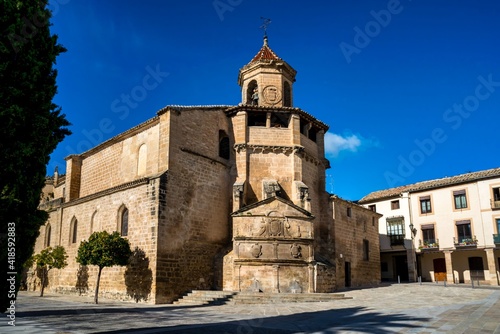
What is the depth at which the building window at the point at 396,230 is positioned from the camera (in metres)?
33.8

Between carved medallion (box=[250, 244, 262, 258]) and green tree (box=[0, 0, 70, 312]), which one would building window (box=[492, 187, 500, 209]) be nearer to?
carved medallion (box=[250, 244, 262, 258])

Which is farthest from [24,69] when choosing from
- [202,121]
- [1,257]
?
[202,121]

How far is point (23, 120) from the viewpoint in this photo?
7.61 m

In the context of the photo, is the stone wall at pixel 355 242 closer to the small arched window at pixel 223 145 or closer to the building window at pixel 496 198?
the small arched window at pixel 223 145

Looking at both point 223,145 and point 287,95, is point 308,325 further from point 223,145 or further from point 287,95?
point 287,95

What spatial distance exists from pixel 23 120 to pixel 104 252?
9285 millimetres

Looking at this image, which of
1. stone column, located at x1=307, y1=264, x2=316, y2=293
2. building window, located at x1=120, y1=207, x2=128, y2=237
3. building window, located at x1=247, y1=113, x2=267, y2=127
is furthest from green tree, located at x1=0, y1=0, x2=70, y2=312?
building window, located at x1=247, y1=113, x2=267, y2=127

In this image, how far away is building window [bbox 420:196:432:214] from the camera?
32.8m

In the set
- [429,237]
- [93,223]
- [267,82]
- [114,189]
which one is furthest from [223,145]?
[429,237]

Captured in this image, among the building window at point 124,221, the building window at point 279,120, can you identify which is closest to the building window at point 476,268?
the building window at point 279,120

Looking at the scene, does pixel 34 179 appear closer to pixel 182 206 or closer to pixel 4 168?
pixel 4 168

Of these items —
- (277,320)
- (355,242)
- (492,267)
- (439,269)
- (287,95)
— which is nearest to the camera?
(277,320)

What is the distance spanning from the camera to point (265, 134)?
2127 centimetres

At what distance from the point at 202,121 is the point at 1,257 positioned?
13.1 m
